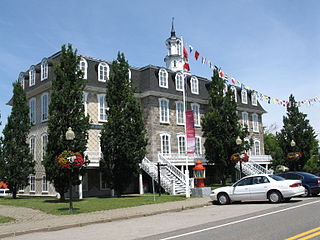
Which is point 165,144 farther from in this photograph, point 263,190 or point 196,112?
point 263,190

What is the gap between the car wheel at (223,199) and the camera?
16.0m

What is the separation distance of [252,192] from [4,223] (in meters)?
10.2

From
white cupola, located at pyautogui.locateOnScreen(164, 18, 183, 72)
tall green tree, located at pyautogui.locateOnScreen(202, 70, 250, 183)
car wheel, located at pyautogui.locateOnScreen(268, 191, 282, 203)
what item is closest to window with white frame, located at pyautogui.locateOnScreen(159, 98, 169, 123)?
tall green tree, located at pyautogui.locateOnScreen(202, 70, 250, 183)

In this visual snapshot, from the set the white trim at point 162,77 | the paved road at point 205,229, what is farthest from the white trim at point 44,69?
the paved road at point 205,229

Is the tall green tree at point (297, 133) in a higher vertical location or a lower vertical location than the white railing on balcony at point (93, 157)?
higher

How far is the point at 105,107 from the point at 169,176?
7496mm

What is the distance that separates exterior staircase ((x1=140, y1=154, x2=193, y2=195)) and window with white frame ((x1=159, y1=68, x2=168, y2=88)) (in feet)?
22.6

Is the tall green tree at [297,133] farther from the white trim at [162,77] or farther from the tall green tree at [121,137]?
the tall green tree at [121,137]

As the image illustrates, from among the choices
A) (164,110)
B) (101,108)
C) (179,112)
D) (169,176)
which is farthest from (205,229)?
(179,112)

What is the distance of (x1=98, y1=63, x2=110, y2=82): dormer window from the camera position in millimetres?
27045

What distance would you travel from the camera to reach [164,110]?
1160 inches

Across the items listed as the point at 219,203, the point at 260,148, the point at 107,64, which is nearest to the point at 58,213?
the point at 219,203

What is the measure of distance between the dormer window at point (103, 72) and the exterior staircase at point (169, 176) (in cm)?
735

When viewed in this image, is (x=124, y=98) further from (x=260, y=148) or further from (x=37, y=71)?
(x=260, y=148)
